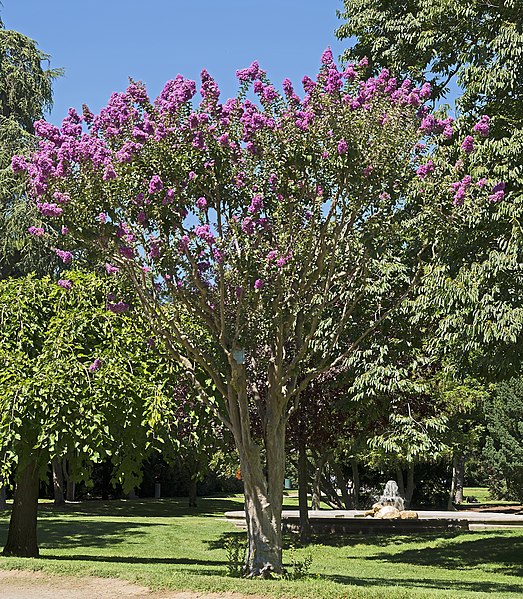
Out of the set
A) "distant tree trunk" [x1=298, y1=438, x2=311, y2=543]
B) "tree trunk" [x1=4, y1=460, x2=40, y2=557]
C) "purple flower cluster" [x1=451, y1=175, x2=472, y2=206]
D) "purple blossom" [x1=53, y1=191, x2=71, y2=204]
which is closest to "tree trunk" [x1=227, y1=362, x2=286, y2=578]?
"purple blossom" [x1=53, y1=191, x2=71, y2=204]

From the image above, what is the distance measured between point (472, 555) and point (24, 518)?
30.9 ft

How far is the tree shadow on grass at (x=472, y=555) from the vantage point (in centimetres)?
1579

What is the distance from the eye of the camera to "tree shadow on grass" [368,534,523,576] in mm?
15789

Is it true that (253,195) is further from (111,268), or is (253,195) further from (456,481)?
(456,481)

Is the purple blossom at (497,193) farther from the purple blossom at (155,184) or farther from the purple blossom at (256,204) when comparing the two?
the purple blossom at (155,184)

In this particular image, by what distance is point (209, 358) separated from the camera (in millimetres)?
11062

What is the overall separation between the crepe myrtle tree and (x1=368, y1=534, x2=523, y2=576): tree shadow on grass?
7067 mm

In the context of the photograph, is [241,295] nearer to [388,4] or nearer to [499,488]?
[388,4]

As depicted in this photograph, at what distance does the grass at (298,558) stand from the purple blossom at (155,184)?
439 cm

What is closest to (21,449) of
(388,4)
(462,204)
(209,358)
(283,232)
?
(209,358)

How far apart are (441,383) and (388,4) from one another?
582 inches

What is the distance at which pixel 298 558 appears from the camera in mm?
16594

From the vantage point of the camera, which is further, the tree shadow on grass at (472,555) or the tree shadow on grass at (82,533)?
the tree shadow on grass at (82,533)

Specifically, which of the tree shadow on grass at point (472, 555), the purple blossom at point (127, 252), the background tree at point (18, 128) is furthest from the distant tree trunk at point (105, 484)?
the purple blossom at point (127, 252)
